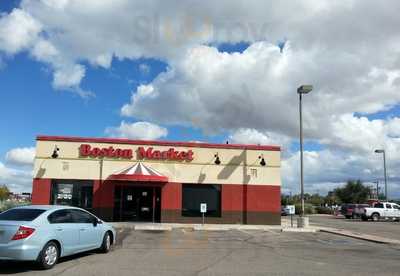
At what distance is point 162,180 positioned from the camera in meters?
28.8

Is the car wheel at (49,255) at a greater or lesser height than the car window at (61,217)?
lesser

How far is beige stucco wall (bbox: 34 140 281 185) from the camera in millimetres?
29516

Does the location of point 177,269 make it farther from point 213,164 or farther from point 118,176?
point 213,164

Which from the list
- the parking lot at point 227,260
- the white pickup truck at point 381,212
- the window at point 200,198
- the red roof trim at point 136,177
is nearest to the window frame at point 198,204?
the window at point 200,198

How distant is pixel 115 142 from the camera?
30.1 m

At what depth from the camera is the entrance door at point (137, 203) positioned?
29.9m

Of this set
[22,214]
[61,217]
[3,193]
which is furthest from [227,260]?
[3,193]

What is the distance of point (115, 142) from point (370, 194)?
225 ft

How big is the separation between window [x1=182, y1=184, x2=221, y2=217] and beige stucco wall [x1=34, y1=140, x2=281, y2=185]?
44 centimetres

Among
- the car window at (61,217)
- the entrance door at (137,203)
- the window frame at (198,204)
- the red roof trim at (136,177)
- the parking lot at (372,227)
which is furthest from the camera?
the window frame at (198,204)

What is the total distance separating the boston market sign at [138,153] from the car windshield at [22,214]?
17.5 meters

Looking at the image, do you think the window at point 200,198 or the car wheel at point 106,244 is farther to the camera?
the window at point 200,198

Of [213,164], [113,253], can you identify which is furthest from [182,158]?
[113,253]

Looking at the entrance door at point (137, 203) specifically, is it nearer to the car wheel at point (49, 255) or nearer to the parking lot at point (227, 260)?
the parking lot at point (227, 260)
